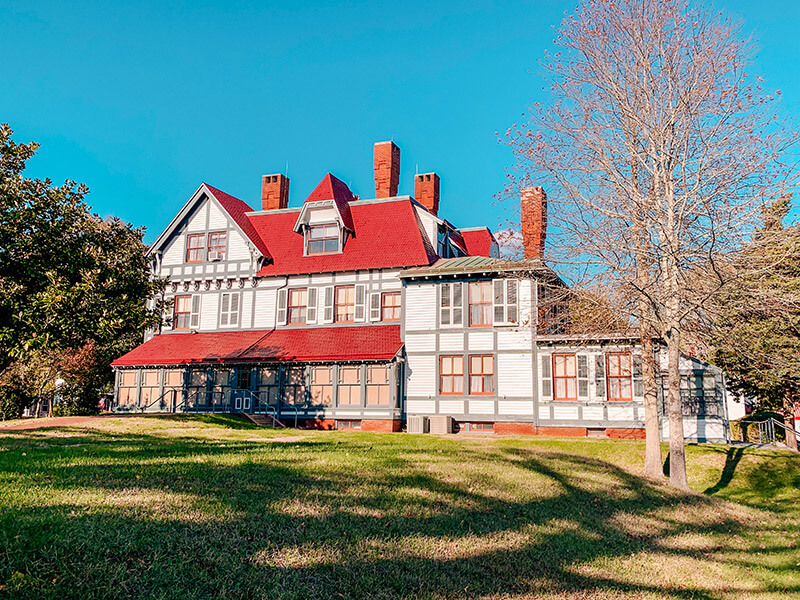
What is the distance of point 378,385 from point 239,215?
13989 mm

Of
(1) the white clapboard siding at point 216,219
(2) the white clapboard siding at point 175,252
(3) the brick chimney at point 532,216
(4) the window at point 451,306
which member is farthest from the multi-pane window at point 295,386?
(3) the brick chimney at point 532,216

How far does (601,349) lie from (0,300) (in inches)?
868

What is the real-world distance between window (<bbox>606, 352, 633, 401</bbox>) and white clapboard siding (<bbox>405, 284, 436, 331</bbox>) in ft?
26.5

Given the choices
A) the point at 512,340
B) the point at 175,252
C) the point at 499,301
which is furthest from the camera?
the point at 175,252

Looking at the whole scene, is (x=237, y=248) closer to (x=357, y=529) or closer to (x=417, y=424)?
(x=417, y=424)

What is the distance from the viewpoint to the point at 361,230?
36.7m

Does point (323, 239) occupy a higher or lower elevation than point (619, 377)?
higher

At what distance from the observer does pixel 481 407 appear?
30.8 metres

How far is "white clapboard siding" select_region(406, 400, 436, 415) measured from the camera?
31359 mm

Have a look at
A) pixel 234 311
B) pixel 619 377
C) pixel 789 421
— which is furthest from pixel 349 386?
pixel 789 421

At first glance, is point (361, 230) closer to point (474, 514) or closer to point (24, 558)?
point (474, 514)

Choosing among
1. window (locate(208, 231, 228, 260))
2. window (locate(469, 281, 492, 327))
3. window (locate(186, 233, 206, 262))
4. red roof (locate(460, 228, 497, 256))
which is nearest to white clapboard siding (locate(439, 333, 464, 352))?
window (locate(469, 281, 492, 327))

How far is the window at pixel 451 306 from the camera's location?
31672 mm

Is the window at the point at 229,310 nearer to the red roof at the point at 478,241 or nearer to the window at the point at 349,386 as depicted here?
the window at the point at 349,386
